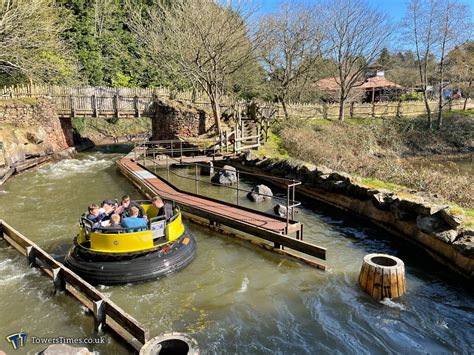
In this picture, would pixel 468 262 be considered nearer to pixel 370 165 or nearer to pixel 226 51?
pixel 370 165

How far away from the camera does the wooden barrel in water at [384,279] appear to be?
7078mm

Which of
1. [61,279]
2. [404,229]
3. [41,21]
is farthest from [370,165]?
[41,21]

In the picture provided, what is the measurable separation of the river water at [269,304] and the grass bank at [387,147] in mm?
4432

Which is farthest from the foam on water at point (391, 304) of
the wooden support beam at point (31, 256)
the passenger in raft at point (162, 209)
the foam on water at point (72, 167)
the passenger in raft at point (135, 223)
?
the foam on water at point (72, 167)

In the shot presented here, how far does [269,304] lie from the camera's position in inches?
281

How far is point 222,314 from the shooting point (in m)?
6.82

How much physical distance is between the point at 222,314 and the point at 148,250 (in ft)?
6.95

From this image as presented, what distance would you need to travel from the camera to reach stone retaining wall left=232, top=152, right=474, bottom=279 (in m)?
8.39

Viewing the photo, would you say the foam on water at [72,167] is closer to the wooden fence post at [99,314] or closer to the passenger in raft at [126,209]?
the passenger in raft at [126,209]

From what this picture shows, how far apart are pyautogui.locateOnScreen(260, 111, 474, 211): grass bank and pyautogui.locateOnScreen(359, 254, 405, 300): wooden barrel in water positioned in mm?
5910

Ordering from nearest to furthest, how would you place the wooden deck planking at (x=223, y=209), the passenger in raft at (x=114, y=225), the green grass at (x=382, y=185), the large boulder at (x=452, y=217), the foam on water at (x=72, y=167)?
the passenger in raft at (x=114, y=225) → the large boulder at (x=452, y=217) → the wooden deck planking at (x=223, y=209) → the green grass at (x=382, y=185) → the foam on water at (x=72, y=167)

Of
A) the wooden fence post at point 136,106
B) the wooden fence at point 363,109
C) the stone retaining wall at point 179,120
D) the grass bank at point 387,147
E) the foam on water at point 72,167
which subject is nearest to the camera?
the grass bank at point 387,147

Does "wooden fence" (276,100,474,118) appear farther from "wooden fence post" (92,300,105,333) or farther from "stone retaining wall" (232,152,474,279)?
"wooden fence post" (92,300,105,333)

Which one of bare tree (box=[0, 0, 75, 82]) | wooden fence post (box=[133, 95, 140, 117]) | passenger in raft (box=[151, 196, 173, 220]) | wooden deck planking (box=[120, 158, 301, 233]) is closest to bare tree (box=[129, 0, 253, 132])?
wooden fence post (box=[133, 95, 140, 117])
